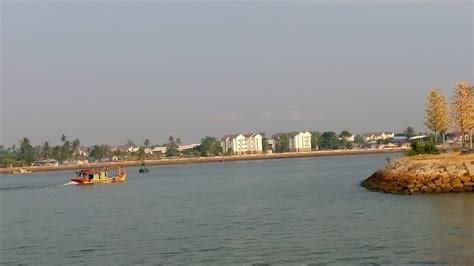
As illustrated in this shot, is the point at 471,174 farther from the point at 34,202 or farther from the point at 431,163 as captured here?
the point at 34,202

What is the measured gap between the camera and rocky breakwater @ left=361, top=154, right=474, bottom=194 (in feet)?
153

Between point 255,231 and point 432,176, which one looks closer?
point 255,231

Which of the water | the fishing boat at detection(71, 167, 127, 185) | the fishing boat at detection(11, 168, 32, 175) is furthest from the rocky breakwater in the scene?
the fishing boat at detection(11, 168, 32, 175)

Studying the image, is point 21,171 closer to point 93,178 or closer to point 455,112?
point 93,178

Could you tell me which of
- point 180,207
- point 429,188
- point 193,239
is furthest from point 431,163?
point 193,239

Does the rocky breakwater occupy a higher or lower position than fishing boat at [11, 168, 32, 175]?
lower

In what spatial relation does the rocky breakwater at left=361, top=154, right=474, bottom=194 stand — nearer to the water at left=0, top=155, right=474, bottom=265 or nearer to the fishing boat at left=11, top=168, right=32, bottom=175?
the water at left=0, top=155, right=474, bottom=265

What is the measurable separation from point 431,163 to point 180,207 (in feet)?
62.5

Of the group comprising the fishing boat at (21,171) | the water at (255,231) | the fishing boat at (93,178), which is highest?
the fishing boat at (21,171)

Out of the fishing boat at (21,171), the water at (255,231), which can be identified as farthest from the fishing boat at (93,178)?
the fishing boat at (21,171)

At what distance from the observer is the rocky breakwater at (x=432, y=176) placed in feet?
153

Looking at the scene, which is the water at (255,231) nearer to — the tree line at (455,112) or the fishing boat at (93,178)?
the tree line at (455,112)

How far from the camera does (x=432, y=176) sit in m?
48.3

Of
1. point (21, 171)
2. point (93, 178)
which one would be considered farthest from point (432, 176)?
point (21, 171)
